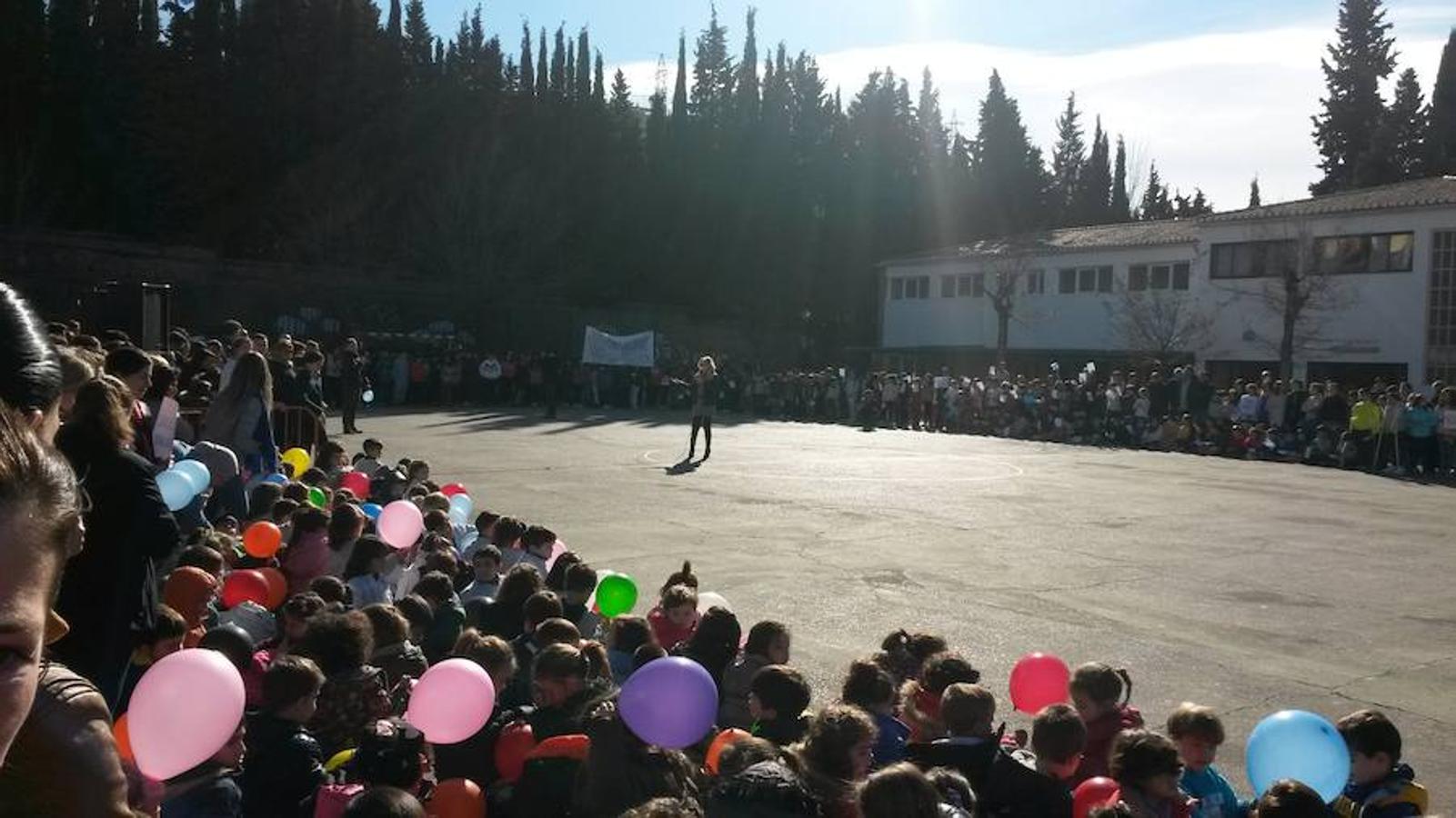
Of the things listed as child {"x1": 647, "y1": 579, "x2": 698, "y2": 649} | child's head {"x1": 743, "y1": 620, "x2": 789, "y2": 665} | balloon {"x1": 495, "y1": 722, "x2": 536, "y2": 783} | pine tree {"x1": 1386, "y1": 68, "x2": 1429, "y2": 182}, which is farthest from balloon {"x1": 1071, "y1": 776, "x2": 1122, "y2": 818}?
pine tree {"x1": 1386, "y1": 68, "x2": 1429, "y2": 182}

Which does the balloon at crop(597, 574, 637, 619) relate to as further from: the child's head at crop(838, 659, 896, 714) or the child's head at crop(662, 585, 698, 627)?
the child's head at crop(838, 659, 896, 714)

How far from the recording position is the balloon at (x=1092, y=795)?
4.09m

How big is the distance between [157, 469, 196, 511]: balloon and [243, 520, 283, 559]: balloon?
0.42 metres

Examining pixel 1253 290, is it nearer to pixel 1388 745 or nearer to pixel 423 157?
pixel 423 157

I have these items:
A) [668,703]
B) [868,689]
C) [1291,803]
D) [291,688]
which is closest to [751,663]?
[868,689]

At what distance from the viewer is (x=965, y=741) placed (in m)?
4.35

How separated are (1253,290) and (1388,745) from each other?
134ft

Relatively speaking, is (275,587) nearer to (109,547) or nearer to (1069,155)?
(109,547)

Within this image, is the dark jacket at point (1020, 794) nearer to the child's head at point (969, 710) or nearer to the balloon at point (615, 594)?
the child's head at point (969, 710)

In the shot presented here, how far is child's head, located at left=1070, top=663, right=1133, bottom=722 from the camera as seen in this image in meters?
4.73

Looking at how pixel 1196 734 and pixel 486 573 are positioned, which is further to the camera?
pixel 486 573

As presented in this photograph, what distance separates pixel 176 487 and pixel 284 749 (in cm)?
381

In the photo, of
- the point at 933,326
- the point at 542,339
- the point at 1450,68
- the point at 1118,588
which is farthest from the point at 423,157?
the point at 1450,68

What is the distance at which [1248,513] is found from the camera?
50.6 feet
